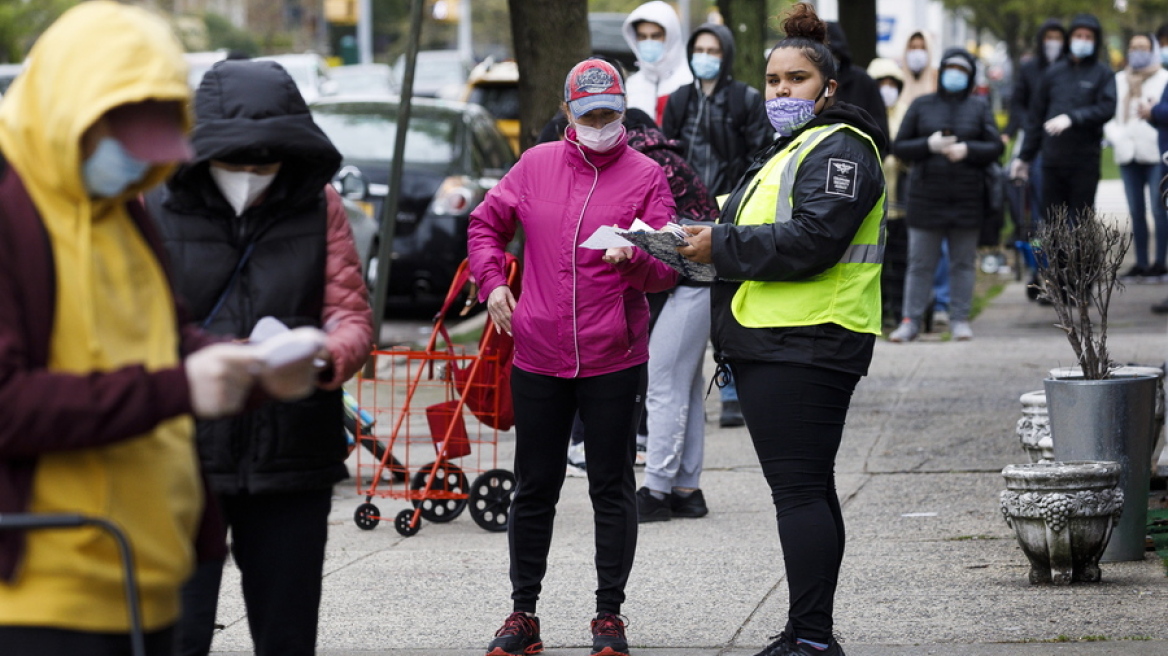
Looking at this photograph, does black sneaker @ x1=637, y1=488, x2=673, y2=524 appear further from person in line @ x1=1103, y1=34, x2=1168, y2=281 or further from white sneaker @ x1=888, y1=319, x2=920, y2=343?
person in line @ x1=1103, y1=34, x2=1168, y2=281

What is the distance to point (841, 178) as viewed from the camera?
4625mm

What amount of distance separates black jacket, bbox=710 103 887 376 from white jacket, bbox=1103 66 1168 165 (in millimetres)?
10014

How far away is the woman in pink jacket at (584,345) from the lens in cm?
516

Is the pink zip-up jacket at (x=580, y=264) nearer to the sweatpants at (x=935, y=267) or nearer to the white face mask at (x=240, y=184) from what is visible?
the white face mask at (x=240, y=184)

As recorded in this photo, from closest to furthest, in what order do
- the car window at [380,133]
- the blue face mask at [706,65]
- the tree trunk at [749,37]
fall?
the blue face mask at [706,65] → the tree trunk at [749,37] → the car window at [380,133]

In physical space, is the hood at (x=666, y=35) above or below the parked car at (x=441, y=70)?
above

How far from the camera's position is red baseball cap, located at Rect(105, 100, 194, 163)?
2.60m

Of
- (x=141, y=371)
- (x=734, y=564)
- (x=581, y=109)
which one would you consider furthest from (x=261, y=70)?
(x=734, y=564)

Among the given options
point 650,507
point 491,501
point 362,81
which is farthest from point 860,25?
point 362,81

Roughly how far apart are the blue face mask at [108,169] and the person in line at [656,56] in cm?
617

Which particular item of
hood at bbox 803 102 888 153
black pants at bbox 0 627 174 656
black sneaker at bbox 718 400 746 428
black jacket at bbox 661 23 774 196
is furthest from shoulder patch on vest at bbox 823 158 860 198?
black sneaker at bbox 718 400 746 428

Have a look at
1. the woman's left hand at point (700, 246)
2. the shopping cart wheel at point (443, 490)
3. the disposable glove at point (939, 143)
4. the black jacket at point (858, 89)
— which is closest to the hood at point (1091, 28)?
the disposable glove at point (939, 143)

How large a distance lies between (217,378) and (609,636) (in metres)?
2.82

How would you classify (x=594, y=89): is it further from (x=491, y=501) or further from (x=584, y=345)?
(x=491, y=501)
